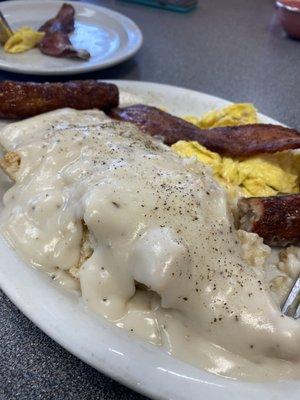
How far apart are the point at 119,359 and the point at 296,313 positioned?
0.42 m

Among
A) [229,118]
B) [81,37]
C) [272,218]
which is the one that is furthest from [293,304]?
[81,37]

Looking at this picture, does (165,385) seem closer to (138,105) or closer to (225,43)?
(138,105)

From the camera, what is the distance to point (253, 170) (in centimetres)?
150

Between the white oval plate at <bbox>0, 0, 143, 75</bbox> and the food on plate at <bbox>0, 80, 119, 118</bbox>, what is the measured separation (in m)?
0.37

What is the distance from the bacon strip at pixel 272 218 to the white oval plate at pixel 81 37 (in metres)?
1.06

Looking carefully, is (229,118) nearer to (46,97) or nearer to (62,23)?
(46,97)

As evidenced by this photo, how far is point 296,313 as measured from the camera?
39.8 inches

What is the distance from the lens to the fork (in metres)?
1.01

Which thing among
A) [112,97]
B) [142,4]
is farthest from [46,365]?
[142,4]

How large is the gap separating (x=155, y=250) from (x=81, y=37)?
1.78 m

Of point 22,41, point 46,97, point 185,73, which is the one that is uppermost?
point 46,97

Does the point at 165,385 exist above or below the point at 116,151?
below

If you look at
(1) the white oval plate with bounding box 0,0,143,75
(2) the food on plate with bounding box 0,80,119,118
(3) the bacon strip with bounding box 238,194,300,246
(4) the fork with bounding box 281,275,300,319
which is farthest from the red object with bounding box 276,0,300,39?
(4) the fork with bounding box 281,275,300,319

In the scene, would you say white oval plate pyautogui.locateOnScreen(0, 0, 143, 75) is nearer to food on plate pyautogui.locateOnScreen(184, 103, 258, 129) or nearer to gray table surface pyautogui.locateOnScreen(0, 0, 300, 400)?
gray table surface pyautogui.locateOnScreen(0, 0, 300, 400)
